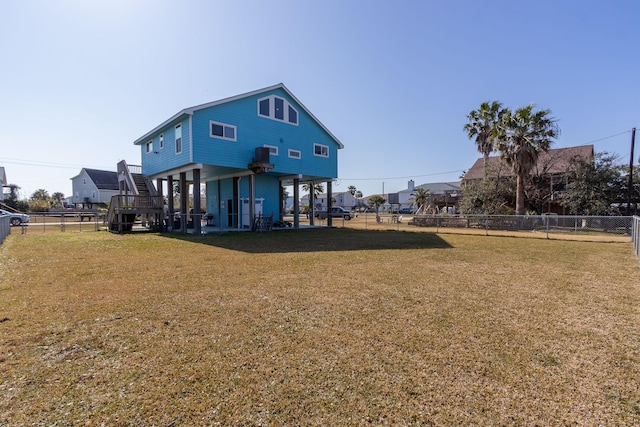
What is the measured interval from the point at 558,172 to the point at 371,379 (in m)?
32.0

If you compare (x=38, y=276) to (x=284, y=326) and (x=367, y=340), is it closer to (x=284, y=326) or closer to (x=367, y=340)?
(x=284, y=326)

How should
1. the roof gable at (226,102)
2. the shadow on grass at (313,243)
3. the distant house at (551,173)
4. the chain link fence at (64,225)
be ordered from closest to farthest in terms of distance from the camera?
1. the shadow on grass at (313,243)
2. the roof gable at (226,102)
3. the chain link fence at (64,225)
4. the distant house at (551,173)

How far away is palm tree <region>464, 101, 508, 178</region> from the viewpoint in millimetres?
29719

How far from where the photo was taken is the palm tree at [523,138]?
21.8 metres

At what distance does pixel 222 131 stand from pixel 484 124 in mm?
25935

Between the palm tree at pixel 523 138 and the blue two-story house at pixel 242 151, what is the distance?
12.3 meters

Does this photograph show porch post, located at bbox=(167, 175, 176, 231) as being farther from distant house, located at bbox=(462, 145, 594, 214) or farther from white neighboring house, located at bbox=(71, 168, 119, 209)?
white neighboring house, located at bbox=(71, 168, 119, 209)

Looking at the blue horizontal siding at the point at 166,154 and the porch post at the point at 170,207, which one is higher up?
the blue horizontal siding at the point at 166,154

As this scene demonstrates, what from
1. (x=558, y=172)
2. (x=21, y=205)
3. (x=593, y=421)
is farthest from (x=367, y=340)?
(x=21, y=205)

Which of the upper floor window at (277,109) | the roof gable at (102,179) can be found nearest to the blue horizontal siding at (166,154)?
the upper floor window at (277,109)

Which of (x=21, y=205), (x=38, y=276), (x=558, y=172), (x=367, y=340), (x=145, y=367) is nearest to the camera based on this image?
(x=145, y=367)

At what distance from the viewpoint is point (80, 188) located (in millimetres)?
49125

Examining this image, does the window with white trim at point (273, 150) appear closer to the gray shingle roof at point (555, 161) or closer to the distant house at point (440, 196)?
the gray shingle roof at point (555, 161)

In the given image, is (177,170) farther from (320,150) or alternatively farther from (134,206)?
(320,150)
